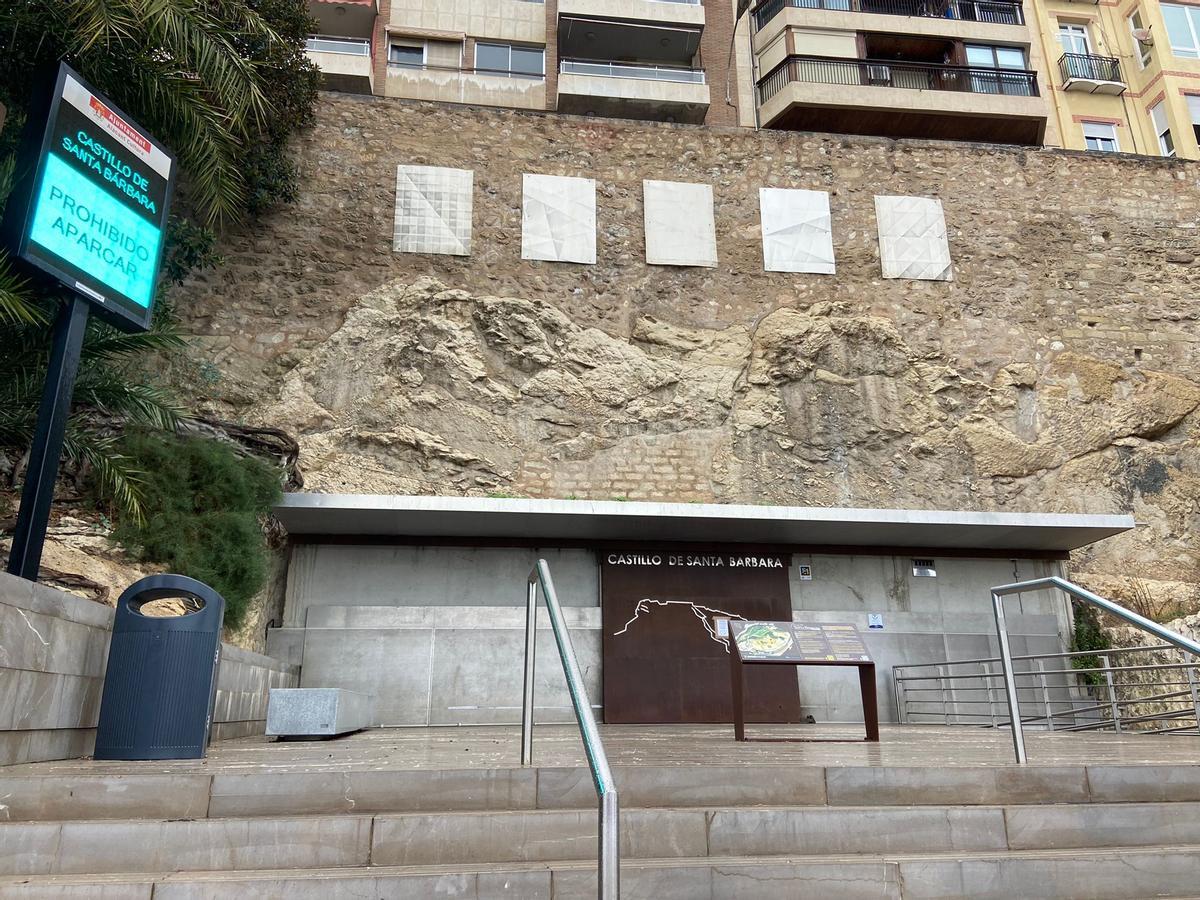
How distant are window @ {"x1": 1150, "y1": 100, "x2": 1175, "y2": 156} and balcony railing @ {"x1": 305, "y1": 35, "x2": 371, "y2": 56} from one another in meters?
21.9

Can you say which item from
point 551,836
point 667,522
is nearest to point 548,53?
point 667,522

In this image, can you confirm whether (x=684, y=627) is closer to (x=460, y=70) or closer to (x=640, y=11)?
(x=460, y=70)

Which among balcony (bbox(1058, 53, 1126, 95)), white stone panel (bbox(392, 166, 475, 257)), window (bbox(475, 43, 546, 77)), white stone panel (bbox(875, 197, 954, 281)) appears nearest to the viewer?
white stone panel (bbox(392, 166, 475, 257))

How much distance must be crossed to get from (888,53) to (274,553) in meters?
23.2

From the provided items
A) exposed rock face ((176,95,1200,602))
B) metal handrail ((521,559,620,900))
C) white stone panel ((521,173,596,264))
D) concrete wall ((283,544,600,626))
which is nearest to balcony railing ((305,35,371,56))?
exposed rock face ((176,95,1200,602))

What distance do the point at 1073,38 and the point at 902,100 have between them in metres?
7.90

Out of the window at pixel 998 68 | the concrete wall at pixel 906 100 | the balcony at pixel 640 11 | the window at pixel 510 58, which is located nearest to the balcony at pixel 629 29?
the balcony at pixel 640 11

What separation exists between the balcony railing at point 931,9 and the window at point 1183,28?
444 cm

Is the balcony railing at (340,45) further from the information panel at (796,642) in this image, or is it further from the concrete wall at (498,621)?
the information panel at (796,642)

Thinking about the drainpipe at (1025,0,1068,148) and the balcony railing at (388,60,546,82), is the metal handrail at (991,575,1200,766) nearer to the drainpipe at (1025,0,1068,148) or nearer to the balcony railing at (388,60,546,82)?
the balcony railing at (388,60,546,82)

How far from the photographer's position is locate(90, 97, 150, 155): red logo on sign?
6.14m

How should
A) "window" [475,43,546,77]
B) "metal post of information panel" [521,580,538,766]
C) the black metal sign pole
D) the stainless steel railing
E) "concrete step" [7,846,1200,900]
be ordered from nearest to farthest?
"concrete step" [7,846,1200,900] < "metal post of information panel" [521,580,538,766] < the black metal sign pole < the stainless steel railing < "window" [475,43,546,77]

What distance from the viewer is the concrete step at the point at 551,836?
10.7ft

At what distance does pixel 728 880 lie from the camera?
3.20m
